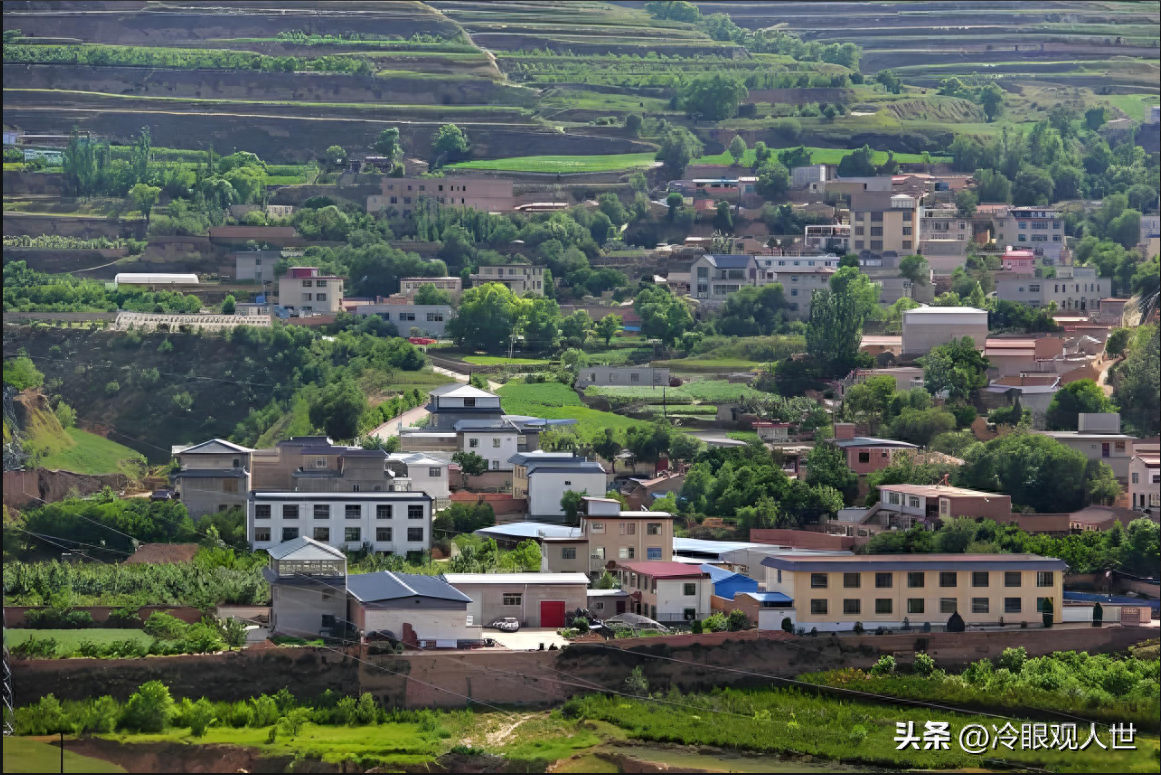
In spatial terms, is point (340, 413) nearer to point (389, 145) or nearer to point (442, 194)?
point (442, 194)

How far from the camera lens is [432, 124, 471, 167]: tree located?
6788 centimetres

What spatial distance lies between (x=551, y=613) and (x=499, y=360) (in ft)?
66.6

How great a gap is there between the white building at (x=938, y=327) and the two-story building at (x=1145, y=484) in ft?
33.5

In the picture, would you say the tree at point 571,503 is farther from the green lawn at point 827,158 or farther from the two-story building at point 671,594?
the green lawn at point 827,158

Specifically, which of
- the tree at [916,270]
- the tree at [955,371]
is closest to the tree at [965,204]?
the tree at [916,270]

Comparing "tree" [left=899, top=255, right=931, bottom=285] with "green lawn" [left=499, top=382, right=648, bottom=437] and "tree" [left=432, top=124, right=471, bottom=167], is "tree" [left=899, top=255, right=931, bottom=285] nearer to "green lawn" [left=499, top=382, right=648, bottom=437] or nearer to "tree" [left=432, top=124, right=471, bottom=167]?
"green lawn" [left=499, top=382, right=648, bottom=437]

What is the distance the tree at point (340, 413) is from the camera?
4112 cm

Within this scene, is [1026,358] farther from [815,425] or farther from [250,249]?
[250,249]

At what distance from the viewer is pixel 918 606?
1177 inches

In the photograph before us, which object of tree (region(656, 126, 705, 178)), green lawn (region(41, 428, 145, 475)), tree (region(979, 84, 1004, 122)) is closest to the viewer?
green lawn (region(41, 428, 145, 475))

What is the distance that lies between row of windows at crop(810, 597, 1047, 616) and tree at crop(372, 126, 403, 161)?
3863cm

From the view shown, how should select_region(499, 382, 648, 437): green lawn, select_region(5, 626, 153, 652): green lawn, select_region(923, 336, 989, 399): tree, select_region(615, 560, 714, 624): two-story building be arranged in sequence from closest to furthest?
select_region(5, 626, 153, 652): green lawn → select_region(615, 560, 714, 624): two-story building → select_region(499, 382, 648, 437): green lawn → select_region(923, 336, 989, 399): tree

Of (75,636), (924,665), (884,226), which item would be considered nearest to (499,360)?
(884,226)

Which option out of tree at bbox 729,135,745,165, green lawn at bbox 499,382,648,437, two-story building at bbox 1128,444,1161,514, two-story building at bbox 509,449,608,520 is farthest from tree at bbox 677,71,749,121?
two-story building at bbox 509,449,608,520
